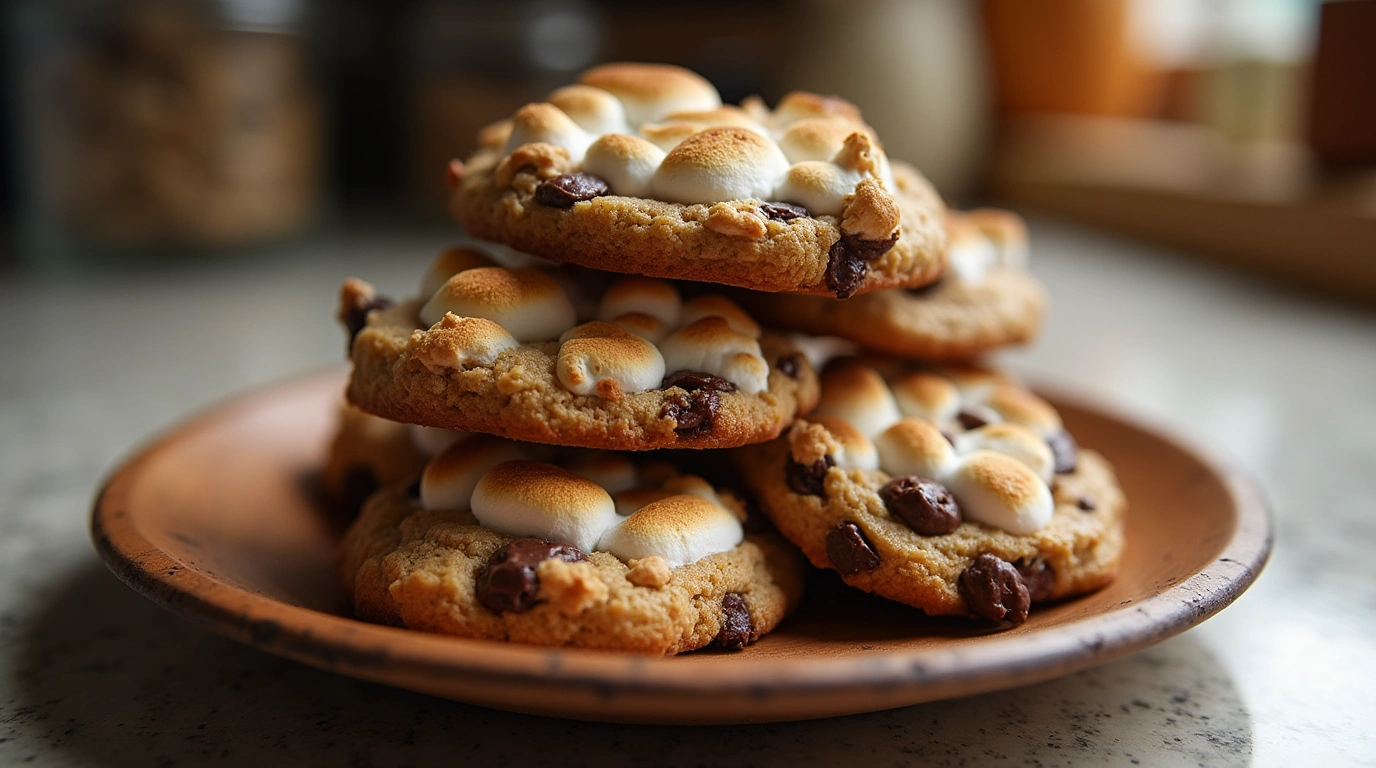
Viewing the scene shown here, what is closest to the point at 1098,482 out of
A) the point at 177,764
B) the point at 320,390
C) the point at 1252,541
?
the point at 1252,541

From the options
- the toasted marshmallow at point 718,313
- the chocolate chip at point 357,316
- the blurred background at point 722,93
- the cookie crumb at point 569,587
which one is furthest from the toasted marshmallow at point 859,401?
the blurred background at point 722,93

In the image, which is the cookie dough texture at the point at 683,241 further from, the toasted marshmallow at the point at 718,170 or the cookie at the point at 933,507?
the cookie at the point at 933,507

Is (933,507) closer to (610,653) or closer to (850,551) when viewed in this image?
(850,551)

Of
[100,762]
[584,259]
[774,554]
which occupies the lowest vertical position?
[100,762]

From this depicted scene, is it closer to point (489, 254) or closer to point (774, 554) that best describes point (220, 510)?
point (489, 254)

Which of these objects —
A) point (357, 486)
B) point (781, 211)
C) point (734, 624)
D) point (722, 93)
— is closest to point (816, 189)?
point (781, 211)
